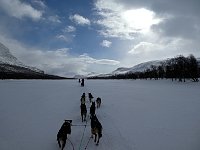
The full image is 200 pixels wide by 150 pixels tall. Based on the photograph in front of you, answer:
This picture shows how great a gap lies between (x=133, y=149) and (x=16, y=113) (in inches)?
386

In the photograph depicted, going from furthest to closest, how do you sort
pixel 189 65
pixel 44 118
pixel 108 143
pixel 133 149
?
Answer: pixel 189 65 → pixel 44 118 → pixel 108 143 → pixel 133 149

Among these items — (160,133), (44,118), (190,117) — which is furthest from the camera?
(190,117)

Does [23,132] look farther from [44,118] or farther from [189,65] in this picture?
[189,65]

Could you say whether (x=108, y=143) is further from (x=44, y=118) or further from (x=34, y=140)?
(x=44, y=118)

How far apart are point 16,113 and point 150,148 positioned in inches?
399

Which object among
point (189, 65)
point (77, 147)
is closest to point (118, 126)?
point (77, 147)

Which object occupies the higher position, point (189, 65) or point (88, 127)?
Answer: point (189, 65)

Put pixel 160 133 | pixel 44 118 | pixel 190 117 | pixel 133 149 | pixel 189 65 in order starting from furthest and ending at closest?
pixel 189 65 → pixel 190 117 → pixel 44 118 → pixel 160 133 → pixel 133 149

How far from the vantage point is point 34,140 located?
9133mm

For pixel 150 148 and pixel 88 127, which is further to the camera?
pixel 88 127

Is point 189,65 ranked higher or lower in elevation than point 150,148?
higher

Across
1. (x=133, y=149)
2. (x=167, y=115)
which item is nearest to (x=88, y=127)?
(x=133, y=149)

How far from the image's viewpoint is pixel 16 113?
14.9 m

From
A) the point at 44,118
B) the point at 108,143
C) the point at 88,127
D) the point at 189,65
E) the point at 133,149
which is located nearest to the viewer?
the point at 133,149
